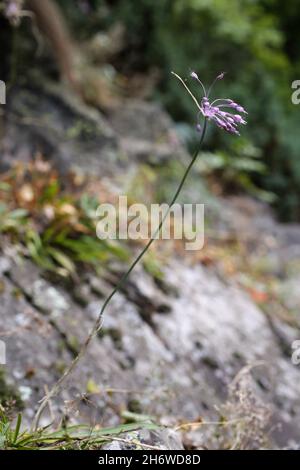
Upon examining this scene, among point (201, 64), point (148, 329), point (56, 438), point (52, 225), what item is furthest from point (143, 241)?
point (201, 64)

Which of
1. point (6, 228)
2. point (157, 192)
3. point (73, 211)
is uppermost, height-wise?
point (157, 192)

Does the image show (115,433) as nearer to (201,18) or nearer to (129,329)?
(129,329)

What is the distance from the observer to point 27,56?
223 inches

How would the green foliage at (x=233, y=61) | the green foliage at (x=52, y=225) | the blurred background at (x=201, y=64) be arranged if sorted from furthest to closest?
the green foliage at (x=233, y=61)
the blurred background at (x=201, y=64)
the green foliage at (x=52, y=225)

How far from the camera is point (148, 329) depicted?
384 centimetres

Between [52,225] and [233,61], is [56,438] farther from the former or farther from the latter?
[233,61]

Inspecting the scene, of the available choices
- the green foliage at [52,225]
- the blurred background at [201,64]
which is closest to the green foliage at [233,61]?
the blurred background at [201,64]

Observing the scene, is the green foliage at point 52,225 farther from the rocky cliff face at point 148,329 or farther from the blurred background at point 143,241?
the rocky cliff face at point 148,329

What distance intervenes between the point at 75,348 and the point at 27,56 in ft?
12.0

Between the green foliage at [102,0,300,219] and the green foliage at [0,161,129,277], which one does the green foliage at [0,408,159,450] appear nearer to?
the green foliage at [0,161,129,277]

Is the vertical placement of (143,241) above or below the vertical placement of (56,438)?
above

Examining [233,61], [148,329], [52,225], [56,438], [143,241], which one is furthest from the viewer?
[233,61]

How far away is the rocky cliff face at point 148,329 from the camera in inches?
109

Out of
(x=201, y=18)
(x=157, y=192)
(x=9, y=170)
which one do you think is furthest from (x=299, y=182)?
(x=9, y=170)
